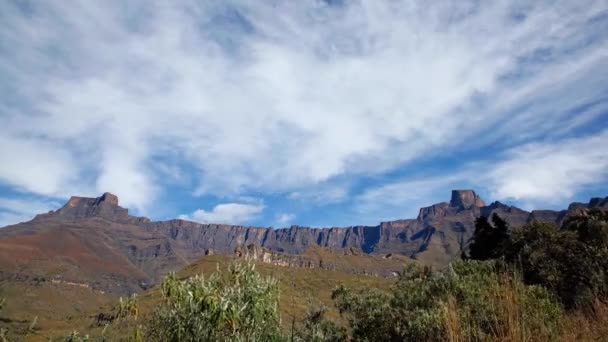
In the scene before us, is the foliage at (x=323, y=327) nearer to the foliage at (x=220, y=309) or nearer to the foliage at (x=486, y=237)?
the foliage at (x=220, y=309)

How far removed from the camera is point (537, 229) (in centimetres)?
3591

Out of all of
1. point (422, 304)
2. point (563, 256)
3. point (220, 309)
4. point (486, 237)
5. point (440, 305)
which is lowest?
point (422, 304)

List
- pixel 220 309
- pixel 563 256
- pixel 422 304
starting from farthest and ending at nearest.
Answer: pixel 563 256 → pixel 422 304 → pixel 220 309

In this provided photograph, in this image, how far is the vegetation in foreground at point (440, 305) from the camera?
852 centimetres

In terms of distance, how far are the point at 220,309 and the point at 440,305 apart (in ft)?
16.0

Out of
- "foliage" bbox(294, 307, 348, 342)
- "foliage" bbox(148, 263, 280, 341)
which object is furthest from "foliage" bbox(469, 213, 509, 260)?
"foliage" bbox(148, 263, 280, 341)

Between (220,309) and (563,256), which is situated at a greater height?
(563,256)

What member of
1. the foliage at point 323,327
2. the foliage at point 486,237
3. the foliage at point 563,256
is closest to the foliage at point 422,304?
the foliage at point 323,327

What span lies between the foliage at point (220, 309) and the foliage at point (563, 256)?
1509 centimetres

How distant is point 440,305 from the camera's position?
8.52 m

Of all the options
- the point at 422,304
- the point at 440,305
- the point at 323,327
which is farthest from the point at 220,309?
the point at 323,327

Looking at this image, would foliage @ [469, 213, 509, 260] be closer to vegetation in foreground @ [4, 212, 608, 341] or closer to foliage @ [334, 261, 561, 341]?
vegetation in foreground @ [4, 212, 608, 341]

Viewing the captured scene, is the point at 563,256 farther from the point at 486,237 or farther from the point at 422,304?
the point at 486,237

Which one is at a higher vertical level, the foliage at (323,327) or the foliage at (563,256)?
the foliage at (563,256)
